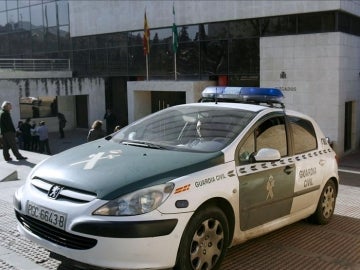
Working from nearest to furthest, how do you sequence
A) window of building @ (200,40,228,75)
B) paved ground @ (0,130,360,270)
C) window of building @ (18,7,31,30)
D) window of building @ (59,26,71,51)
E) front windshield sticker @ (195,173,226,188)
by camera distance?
front windshield sticker @ (195,173,226,188) < paved ground @ (0,130,360,270) < window of building @ (200,40,228,75) < window of building @ (59,26,71,51) < window of building @ (18,7,31,30)

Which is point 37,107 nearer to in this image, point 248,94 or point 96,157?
point 248,94

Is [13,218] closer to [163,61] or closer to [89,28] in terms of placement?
[163,61]

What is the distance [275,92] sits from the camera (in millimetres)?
5723

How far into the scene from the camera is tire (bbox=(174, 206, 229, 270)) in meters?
3.90

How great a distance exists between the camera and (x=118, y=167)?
13.4 feet

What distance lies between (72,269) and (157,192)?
1241 millimetres

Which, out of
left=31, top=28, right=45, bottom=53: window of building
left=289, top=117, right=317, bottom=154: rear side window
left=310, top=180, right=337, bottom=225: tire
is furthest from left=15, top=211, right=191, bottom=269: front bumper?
left=31, top=28, right=45, bottom=53: window of building

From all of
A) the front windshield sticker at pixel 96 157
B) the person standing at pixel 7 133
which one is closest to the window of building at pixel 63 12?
the person standing at pixel 7 133

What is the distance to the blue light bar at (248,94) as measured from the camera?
5.68 metres

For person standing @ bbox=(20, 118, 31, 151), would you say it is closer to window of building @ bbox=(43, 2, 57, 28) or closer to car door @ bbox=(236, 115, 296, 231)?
window of building @ bbox=(43, 2, 57, 28)

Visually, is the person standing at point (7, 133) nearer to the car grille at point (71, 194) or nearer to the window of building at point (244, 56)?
the car grille at point (71, 194)

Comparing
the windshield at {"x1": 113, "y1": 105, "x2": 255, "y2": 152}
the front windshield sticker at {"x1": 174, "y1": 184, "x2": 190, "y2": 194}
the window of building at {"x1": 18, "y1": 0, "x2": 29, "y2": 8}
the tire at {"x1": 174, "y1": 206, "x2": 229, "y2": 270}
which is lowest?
the tire at {"x1": 174, "y1": 206, "x2": 229, "y2": 270}

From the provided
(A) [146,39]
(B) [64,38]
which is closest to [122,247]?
(A) [146,39]

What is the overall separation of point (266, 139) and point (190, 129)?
2.72 ft
